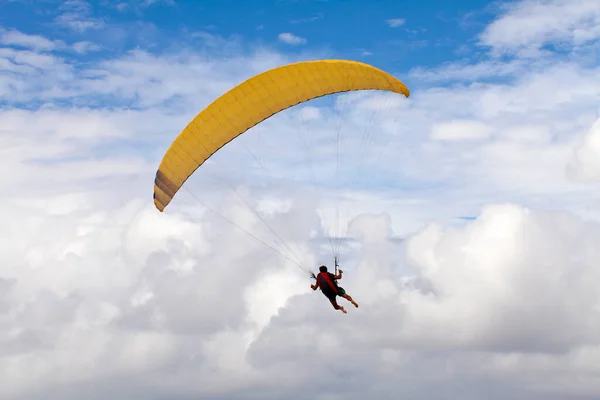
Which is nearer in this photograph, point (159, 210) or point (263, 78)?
point (263, 78)

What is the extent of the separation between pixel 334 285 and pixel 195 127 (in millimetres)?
8853

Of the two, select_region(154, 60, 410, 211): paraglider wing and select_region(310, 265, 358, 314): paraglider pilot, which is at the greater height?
select_region(154, 60, 410, 211): paraglider wing

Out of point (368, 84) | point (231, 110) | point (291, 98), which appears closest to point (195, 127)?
point (231, 110)

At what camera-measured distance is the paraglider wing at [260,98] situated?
36.7 m

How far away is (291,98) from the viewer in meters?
37.5

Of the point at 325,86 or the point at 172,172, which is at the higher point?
the point at 325,86

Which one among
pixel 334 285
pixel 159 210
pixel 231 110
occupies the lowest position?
pixel 334 285

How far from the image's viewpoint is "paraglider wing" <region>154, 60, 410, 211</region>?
36.7 metres

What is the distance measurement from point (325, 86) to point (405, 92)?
11.8 ft

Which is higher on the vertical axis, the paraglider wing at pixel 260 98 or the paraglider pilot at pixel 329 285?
the paraglider wing at pixel 260 98

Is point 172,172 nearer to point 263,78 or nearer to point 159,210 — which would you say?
point 159,210

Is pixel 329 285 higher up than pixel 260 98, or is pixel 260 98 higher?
pixel 260 98

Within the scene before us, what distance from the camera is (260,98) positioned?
37156 mm

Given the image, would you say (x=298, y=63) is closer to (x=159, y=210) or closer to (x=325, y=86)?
(x=325, y=86)
